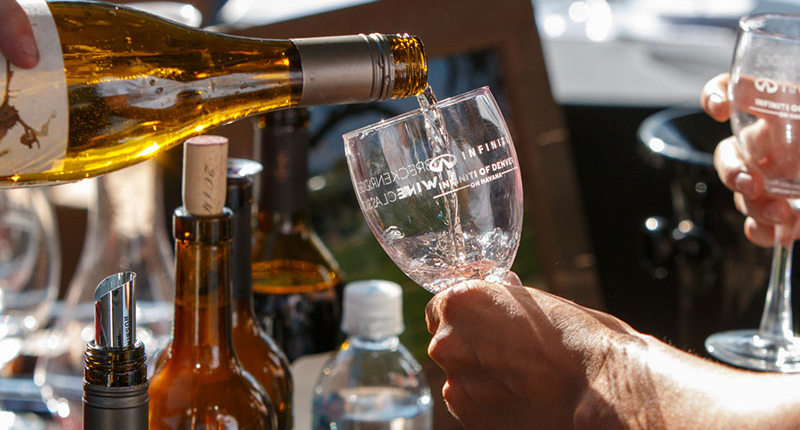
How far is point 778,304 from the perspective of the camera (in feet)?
3.36

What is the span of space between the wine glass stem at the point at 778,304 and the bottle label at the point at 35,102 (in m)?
0.73

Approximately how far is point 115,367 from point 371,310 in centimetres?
38

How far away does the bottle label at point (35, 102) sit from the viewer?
662mm

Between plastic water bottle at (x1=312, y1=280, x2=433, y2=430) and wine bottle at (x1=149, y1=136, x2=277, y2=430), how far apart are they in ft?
0.65

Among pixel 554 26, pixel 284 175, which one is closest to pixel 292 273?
pixel 284 175

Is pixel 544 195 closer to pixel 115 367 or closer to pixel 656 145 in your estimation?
pixel 656 145

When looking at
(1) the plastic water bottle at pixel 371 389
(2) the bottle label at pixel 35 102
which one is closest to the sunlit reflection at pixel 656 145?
(1) the plastic water bottle at pixel 371 389

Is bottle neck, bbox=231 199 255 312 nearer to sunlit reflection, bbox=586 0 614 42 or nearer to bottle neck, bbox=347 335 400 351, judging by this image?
bottle neck, bbox=347 335 400 351

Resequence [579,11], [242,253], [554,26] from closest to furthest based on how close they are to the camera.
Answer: [242,253]
[554,26]
[579,11]

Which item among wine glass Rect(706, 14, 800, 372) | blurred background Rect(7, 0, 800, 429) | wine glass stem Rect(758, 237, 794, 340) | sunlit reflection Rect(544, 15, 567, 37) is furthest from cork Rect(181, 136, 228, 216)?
sunlit reflection Rect(544, 15, 567, 37)

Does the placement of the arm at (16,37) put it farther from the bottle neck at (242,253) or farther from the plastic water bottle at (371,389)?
the plastic water bottle at (371,389)

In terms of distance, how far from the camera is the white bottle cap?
92 cm

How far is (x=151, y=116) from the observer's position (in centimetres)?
79

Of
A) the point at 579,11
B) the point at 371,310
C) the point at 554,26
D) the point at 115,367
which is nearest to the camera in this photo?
the point at 115,367
